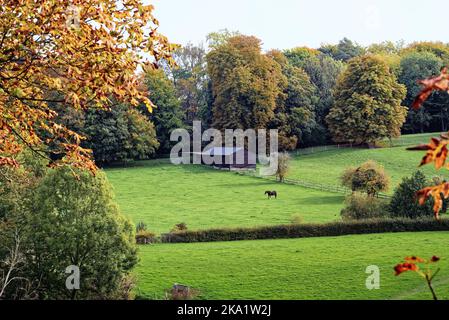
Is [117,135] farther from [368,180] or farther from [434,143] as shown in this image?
[434,143]

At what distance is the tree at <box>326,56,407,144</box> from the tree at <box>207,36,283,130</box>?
28.9ft

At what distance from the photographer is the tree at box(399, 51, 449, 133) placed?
287ft

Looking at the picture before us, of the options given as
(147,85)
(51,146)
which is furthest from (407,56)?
(51,146)

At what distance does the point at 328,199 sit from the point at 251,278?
2605cm

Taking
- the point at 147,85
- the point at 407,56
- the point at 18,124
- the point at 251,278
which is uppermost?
the point at 407,56

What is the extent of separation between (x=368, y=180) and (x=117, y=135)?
110 feet

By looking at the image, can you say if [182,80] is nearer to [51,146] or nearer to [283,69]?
[283,69]

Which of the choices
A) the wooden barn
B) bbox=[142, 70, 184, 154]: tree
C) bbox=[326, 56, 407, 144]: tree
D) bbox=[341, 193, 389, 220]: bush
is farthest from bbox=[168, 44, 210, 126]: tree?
bbox=[341, 193, 389, 220]: bush

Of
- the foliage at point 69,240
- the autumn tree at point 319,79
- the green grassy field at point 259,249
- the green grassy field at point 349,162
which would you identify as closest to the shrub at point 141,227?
the green grassy field at point 259,249

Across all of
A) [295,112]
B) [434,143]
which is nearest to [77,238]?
[434,143]

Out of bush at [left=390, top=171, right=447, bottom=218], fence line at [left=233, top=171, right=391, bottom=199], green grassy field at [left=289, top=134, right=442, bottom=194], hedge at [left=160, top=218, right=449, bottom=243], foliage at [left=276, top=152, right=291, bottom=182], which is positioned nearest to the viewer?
hedge at [left=160, top=218, right=449, bottom=243]

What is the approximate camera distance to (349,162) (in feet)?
236

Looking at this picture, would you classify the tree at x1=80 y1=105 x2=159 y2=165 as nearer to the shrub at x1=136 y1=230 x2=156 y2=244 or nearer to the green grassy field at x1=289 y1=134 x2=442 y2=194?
the green grassy field at x1=289 y1=134 x2=442 y2=194

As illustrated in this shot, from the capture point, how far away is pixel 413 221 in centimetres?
3984
